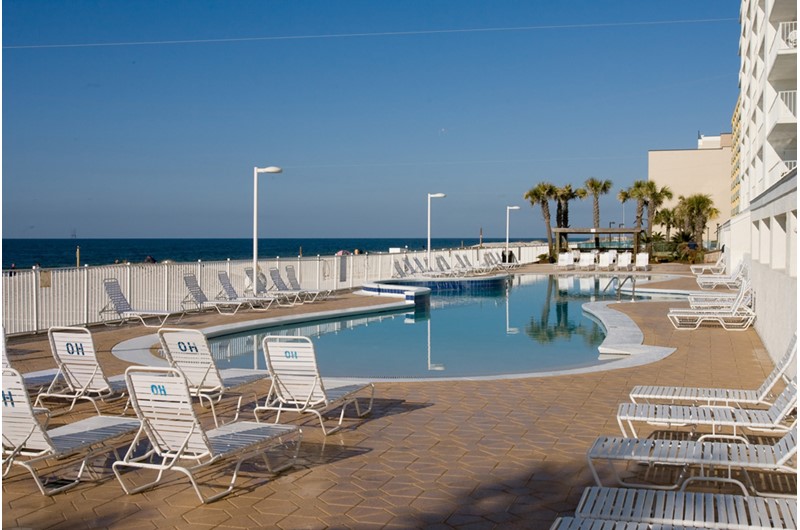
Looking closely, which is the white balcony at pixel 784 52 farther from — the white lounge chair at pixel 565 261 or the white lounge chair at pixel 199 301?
Answer: the white lounge chair at pixel 565 261

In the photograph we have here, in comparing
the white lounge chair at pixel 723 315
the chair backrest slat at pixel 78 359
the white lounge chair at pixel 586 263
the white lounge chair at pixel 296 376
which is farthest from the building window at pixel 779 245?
the white lounge chair at pixel 586 263

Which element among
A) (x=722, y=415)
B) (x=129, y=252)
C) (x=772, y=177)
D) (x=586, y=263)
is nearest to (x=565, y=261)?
(x=586, y=263)

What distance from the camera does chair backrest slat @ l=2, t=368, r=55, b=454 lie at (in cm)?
507

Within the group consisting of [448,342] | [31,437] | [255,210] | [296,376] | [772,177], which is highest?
[772,177]

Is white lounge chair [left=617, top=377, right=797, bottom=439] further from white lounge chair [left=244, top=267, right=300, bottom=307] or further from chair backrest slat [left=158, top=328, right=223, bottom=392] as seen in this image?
white lounge chair [left=244, top=267, right=300, bottom=307]

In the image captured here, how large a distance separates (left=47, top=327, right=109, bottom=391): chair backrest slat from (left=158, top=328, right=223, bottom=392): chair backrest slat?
718 millimetres

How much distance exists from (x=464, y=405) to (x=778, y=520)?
173 inches

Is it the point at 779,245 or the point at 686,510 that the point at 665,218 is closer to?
the point at 779,245

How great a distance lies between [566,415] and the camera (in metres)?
7.40

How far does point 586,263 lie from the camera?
38031mm

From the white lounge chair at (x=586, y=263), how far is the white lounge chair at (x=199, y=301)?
23.2m

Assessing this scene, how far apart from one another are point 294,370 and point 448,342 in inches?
301

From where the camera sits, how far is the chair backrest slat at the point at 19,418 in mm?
5066

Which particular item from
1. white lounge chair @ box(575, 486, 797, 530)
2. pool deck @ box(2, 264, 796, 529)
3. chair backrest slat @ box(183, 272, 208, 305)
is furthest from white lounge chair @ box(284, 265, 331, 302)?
white lounge chair @ box(575, 486, 797, 530)
